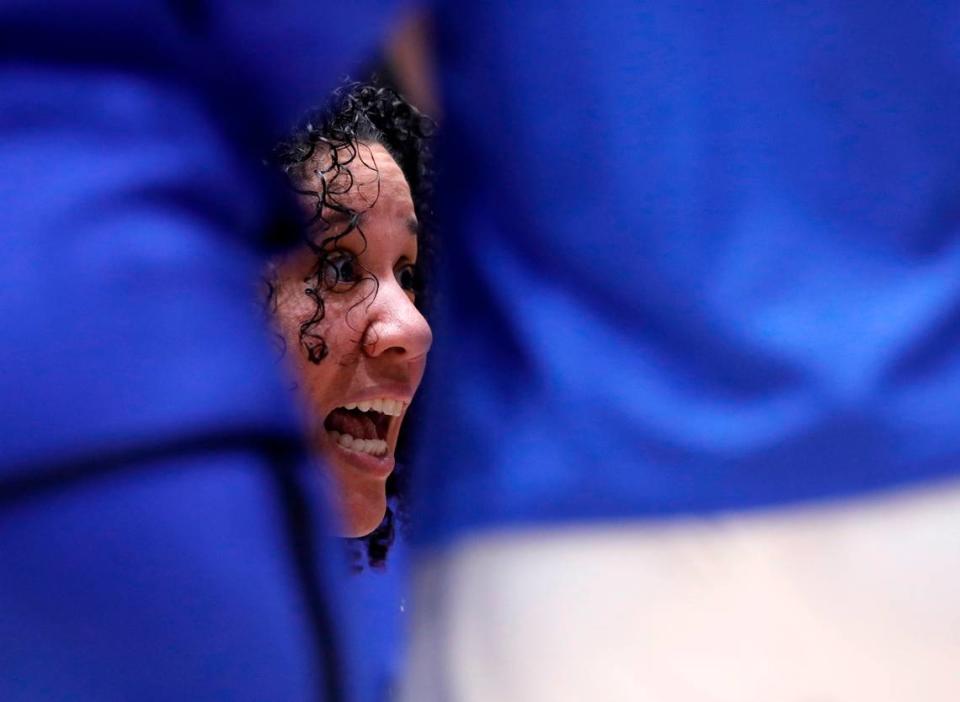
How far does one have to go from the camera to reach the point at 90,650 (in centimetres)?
24

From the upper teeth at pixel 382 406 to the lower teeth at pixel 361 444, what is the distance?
17mm

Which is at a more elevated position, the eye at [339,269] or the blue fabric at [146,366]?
the eye at [339,269]

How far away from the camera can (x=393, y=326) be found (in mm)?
419

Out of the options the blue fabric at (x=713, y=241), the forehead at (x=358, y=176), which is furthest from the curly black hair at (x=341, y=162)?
the blue fabric at (x=713, y=241)

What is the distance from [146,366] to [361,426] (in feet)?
0.83

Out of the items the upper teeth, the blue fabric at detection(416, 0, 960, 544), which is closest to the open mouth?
the upper teeth

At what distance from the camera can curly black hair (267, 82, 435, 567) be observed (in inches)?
16.0

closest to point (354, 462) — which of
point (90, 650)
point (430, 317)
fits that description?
point (430, 317)

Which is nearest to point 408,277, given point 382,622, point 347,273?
point 347,273

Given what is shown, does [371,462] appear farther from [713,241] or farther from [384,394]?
[713,241]

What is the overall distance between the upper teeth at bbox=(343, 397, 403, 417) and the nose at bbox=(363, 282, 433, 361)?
0.03 metres

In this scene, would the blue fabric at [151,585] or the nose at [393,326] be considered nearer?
the blue fabric at [151,585]

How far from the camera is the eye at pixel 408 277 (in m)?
0.44

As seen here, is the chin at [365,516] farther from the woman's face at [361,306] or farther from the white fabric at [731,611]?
the white fabric at [731,611]
